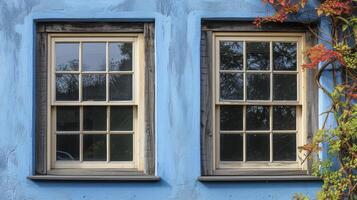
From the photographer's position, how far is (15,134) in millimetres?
7074

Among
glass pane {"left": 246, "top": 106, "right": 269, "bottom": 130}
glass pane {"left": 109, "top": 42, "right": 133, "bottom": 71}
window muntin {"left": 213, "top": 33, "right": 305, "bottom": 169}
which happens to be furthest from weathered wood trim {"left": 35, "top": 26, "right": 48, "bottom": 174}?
glass pane {"left": 246, "top": 106, "right": 269, "bottom": 130}

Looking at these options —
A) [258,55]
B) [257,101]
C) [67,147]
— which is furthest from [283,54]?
[67,147]

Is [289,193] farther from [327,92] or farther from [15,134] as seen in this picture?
[15,134]

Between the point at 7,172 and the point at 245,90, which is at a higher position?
the point at 245,90

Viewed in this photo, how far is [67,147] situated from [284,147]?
2.32 metres

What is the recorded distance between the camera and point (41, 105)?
7.18m

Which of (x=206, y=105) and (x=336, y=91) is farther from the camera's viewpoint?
(x=206, y=105)

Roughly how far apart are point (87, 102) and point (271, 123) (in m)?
1.98

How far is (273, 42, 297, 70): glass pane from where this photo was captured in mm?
7332

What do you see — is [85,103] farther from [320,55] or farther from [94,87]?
[320,55]

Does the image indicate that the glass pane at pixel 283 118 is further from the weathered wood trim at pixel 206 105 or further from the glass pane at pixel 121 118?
the glass pane at pixel 121 118

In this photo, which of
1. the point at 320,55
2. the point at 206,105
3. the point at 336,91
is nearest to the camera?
the point at 320,55

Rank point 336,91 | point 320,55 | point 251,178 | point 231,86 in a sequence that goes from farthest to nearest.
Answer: point 231,86 < point 251,178 < point 336,91 < point 320,55

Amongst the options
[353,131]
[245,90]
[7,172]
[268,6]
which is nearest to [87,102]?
[7,172]
